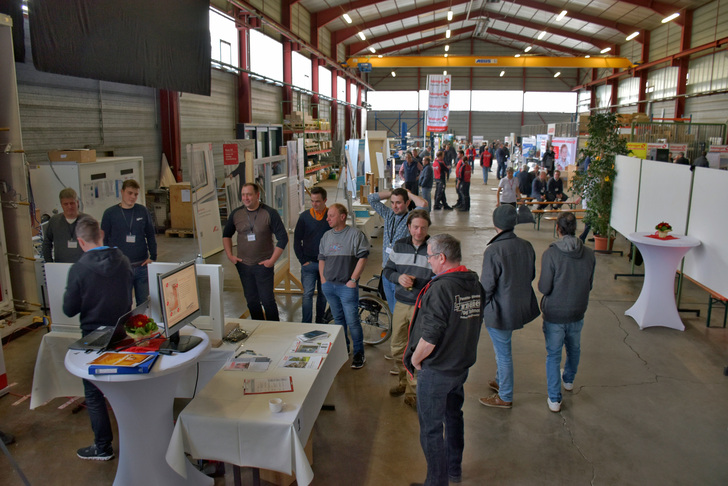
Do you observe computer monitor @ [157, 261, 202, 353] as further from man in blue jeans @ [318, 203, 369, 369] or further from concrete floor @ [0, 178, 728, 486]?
man in blue jeans @ [318, 203, 369, 369]

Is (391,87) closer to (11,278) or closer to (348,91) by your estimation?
(348,91)

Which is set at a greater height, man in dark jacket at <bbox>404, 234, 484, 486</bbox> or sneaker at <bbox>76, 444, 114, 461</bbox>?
man in dark jacket at <bbox>404, 234, 484, 486</bbox>

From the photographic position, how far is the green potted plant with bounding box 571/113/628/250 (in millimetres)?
8711

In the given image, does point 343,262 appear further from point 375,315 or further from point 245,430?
point 245,430

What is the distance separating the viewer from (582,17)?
69.4 ft

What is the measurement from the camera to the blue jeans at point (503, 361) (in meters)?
3.86

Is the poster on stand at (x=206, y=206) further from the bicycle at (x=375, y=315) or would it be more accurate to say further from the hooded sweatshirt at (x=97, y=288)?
the hooded sweatshirt at (x=97, y=288)

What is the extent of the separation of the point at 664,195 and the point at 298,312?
4730 mm

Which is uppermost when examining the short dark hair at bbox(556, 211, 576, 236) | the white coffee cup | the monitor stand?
the short dark hair at bbox(556, 211, 576, 236)

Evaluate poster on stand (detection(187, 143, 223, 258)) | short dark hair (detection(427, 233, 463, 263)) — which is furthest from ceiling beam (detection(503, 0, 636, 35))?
short dark hair (detection(427, 233, 463, 263))

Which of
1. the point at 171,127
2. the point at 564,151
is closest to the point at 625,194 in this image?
the point at 171,127

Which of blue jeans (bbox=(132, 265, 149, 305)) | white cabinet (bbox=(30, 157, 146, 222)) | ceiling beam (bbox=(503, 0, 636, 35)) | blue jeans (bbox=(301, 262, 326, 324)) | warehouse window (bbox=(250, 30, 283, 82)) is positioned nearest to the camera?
blue jeans (bbox=(301, 262, 326, 324))

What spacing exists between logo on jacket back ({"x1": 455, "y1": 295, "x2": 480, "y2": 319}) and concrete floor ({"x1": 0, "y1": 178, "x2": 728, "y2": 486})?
120 centimetres

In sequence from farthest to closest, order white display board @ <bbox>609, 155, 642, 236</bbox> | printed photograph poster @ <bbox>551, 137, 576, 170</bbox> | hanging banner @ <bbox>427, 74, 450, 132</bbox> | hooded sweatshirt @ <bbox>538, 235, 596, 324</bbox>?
printed photograph poster @ <bbox>551, 137, 576, 170</bbox>
hanging banner @ <bbox>427, 74, 450, 132</bbox>
white display board @ <bbox>609, 155, 642, 236</bbox>
hooded sweatshirt @ <bbox>538, 235, 596, 324</bbox>
